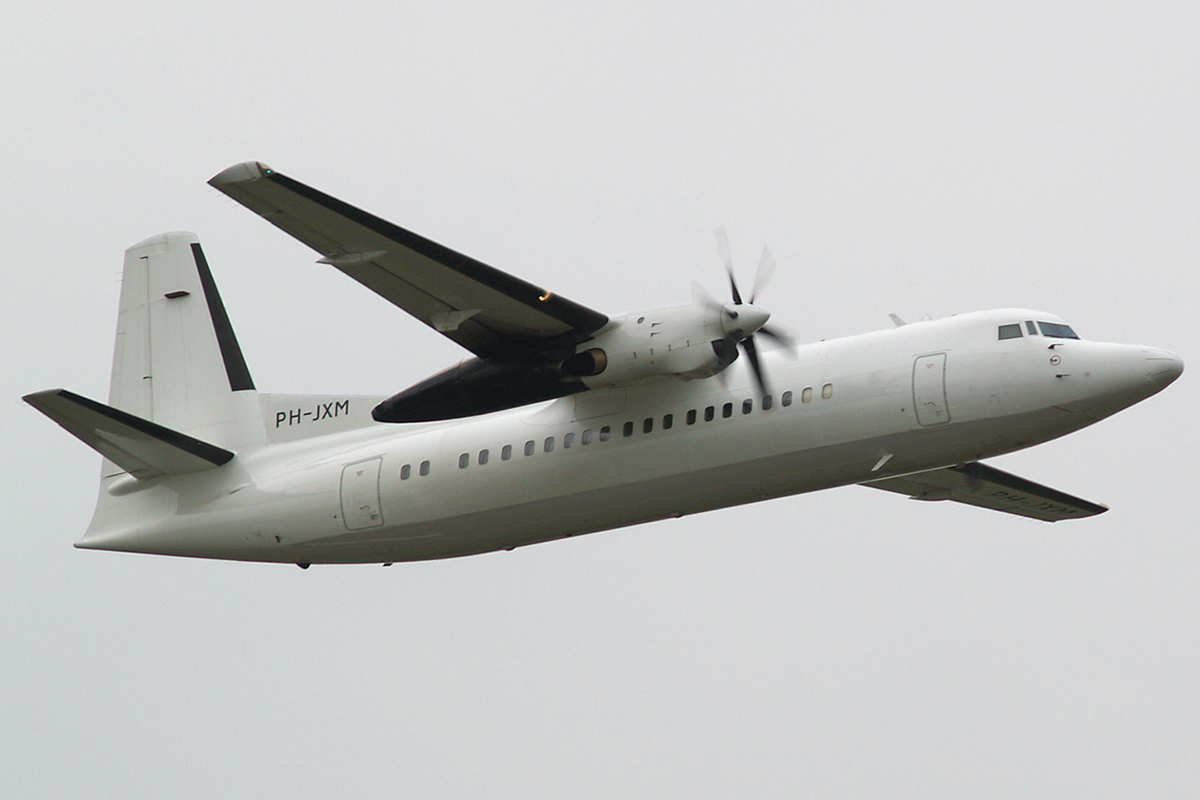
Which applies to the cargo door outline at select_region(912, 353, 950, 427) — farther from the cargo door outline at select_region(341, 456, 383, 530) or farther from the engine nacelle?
the cargo door outline at select_region(341, 456, 383, 530)

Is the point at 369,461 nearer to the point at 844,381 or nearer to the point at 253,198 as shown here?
the point at 253,198

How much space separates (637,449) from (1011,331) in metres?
4.82

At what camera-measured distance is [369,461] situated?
21.5 metres

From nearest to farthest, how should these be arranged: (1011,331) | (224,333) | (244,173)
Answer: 1. (244,173)
2. (1011,331)
3. (224,333)

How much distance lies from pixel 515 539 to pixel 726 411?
360 cm

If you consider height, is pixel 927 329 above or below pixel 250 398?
below

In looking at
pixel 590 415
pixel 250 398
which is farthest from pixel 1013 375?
pixel 250 398

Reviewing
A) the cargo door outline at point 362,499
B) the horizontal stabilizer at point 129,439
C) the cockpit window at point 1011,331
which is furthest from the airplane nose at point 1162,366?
the horizontal stabilizer at point 129,439

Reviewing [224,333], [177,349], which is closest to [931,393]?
[224,333]

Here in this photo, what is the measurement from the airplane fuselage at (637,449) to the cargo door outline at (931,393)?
0.7 inches

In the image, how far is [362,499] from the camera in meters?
21.2

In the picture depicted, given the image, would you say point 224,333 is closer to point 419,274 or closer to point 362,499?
point 362,499

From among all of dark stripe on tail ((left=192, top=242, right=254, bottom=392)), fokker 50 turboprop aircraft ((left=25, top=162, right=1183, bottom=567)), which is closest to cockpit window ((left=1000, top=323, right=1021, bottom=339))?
fokker 50 turboprop aircraft ((left=25, top=162, right=1183, bottom=567))

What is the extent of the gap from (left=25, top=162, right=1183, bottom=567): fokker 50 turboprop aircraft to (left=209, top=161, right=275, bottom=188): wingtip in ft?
0.07
